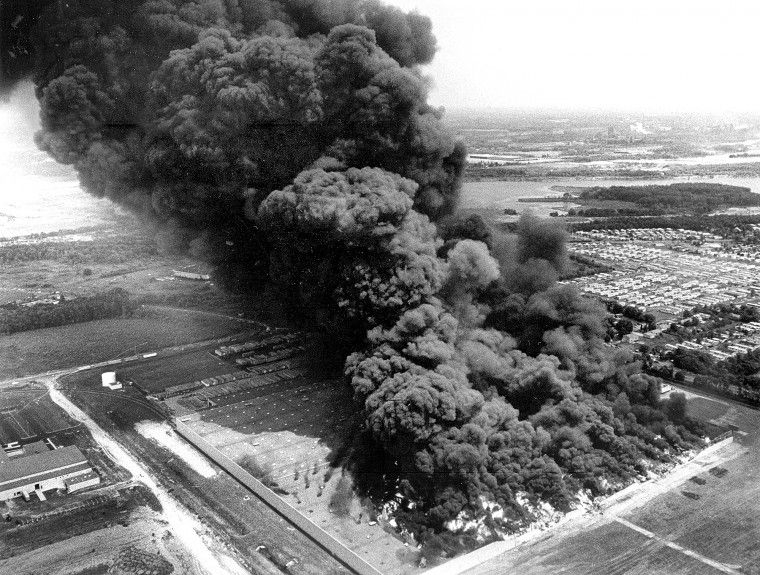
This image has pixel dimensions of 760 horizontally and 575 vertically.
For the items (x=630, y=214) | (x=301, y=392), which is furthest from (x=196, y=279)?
(x=630, y=214)

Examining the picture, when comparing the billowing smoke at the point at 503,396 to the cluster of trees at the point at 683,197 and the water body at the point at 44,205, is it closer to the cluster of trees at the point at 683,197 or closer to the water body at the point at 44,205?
the water body at the point at 44,205

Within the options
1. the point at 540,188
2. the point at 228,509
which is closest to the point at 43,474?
the point at 228,509

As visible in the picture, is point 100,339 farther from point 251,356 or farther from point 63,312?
point 251,356

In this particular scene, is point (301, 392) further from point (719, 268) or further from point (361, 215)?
point (719, 268)

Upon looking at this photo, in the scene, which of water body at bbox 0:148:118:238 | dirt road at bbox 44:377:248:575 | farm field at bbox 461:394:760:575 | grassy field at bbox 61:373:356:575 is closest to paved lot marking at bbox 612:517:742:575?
farm field at bbox 461:394:760:575

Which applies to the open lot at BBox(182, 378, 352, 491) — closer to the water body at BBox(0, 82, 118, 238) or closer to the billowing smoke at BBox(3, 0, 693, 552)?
the billowing smoke at BBox(3, 0, 693, 552)

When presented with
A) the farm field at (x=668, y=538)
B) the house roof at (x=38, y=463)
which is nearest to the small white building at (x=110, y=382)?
the house roof at (x=38, y=463)
